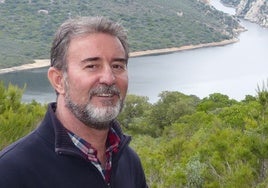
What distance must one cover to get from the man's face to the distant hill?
62.2m

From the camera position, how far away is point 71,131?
1.69 meters

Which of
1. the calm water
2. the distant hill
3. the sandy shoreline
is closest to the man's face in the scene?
the calm water

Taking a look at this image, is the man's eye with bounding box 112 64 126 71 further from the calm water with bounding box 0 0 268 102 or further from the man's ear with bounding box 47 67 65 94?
the calm water with bounding box 0 0 268 102

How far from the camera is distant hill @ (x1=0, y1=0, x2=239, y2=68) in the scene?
72.4 meters

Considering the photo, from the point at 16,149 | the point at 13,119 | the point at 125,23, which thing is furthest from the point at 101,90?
the point at 125,23

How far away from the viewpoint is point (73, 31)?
5.63 feet

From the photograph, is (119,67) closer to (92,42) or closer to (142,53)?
(92,42)

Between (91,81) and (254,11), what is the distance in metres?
125

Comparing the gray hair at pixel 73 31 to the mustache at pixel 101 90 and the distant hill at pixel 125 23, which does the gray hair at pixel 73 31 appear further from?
the distant hill at pixel 125 23

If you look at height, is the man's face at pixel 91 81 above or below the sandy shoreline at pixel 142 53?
Answer: above

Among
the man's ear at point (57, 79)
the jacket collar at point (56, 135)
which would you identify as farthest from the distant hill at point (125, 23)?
the jacket collar at point (56, 135)

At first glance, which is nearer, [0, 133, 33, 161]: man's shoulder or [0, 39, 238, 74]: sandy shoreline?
[0, 133, 33, 161]: man's shoulder

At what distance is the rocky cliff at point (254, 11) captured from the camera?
11471 cm

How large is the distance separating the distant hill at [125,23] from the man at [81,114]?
62187 millimetres
